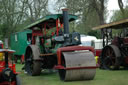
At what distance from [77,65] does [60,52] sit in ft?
2.22

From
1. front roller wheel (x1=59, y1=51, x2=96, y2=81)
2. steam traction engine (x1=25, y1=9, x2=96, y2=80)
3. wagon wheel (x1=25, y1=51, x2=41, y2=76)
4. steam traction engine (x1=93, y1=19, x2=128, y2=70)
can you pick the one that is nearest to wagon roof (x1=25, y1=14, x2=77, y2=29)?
steam traction engine (x1=25, y1=9, x2=96, y2=80)

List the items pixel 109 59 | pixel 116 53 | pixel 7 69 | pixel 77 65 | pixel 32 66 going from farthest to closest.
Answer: pixel 109 59 → pixel 116 53 → pixel 32 66 → pixel 77 65 → pixel 7 69

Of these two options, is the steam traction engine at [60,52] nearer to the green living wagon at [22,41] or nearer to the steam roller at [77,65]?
the steam roller at [77,65]

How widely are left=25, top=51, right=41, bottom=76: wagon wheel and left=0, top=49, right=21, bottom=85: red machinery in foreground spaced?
278 centimetres

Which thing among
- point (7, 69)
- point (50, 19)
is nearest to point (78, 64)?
point (7, 69)

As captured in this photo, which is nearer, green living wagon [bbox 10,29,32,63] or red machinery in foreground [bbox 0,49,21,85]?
red machinery in foreground [bbox 0,49,21,85]

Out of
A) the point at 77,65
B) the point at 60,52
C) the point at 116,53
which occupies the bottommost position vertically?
the point at 77,65

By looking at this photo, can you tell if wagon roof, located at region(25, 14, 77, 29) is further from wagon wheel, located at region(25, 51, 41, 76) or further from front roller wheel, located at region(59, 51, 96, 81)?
front roller wheel, located at region(59, 51, 96, 81)

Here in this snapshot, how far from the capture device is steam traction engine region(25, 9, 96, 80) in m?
7.38

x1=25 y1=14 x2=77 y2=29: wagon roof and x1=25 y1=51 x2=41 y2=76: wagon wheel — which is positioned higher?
x1=25 y1=14 x2=77 y2=29: wagon roof

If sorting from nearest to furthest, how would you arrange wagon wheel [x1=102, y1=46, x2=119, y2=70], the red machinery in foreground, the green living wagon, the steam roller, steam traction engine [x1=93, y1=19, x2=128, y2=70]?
the red machinery in foreground
the steam roller
steam traction engine [x1=93, y1=19, x2=128, y2=70]
wagon wheel [x1=102, y1=46, x2=119, y2=70]
the green living wagon

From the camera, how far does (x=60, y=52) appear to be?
7570mm

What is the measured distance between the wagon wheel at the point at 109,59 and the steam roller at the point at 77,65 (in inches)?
134

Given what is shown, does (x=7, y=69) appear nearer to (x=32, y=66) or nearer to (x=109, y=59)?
(x=32, y=66)
